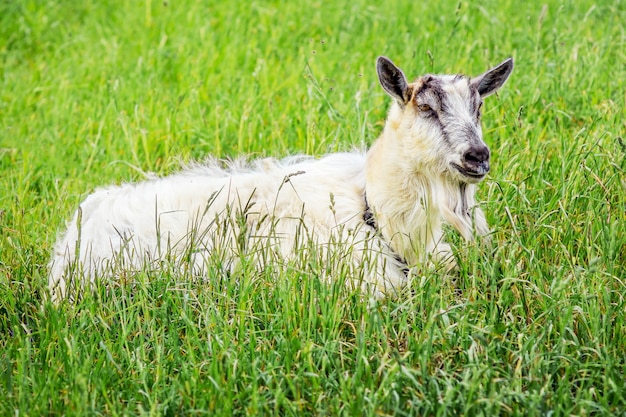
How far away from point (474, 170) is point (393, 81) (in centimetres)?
77

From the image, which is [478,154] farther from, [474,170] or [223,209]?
[223,209]

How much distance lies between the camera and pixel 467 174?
5.05m

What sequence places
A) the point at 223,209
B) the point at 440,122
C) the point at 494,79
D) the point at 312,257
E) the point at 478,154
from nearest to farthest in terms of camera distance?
the point at 312,257
the point at 478,154
the point at 440,122
the point at 494,79
the point at 223,209

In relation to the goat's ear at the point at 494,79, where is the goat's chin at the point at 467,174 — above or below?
below

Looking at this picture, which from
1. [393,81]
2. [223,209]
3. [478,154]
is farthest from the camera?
[223,209]

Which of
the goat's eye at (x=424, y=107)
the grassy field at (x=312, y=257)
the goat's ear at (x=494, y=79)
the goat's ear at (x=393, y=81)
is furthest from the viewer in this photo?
the goat's ear at (x=494, y=79)

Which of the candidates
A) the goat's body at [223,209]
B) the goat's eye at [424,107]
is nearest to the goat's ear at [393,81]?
the goat's eye at [424,107]

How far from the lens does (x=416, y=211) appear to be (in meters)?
5.38

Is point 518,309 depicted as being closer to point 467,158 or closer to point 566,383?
point 566,383

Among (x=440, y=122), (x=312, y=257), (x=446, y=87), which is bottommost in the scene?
(x=312, y=257)

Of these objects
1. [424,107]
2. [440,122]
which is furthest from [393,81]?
[440,122]

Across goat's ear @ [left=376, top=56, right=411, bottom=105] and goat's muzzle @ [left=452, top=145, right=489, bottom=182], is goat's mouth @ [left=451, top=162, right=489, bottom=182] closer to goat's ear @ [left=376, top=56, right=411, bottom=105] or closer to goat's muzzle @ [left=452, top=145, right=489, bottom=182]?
goat's muzzle @ [left=452, top=145, right=489, bottom=182]

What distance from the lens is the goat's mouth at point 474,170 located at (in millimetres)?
4988

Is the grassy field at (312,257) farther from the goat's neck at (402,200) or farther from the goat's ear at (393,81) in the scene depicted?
the goat's ear at (393,81)
